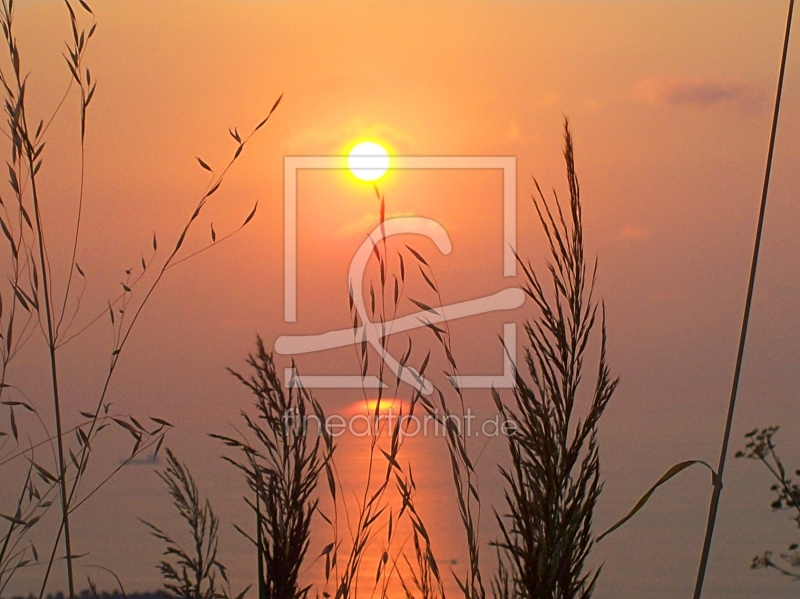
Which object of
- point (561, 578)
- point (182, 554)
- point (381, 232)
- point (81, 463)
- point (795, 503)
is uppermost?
point (381, 232)

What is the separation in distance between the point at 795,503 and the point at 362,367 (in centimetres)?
414

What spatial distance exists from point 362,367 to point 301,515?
32 centimetres

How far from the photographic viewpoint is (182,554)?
212cm

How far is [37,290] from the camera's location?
1649mm

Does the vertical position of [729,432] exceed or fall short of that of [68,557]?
it exceeds it

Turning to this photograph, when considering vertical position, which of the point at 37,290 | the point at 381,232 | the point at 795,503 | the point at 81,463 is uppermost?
the point at 381,232

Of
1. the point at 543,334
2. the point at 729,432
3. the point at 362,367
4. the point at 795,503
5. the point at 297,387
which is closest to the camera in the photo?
the point at 729,432

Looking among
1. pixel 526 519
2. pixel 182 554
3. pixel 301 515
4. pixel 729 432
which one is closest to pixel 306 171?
pixel 182 554

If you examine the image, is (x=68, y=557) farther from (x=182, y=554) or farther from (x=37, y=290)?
(x=182, y=554)

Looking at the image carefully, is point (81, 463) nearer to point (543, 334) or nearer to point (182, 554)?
point (182, 554)

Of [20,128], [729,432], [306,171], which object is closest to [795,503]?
[306,171]

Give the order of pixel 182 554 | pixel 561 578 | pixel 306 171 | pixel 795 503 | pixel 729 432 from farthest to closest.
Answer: pixel 795 503 < pixel 306 171 < pixel 182 554 < pixel 561 578 < pixel 729 432

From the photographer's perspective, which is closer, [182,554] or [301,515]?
[301,515]

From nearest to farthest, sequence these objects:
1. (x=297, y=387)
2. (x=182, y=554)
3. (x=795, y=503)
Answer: (x=297, y=387)
(x=182, y=554)
(x=795, y=503)
